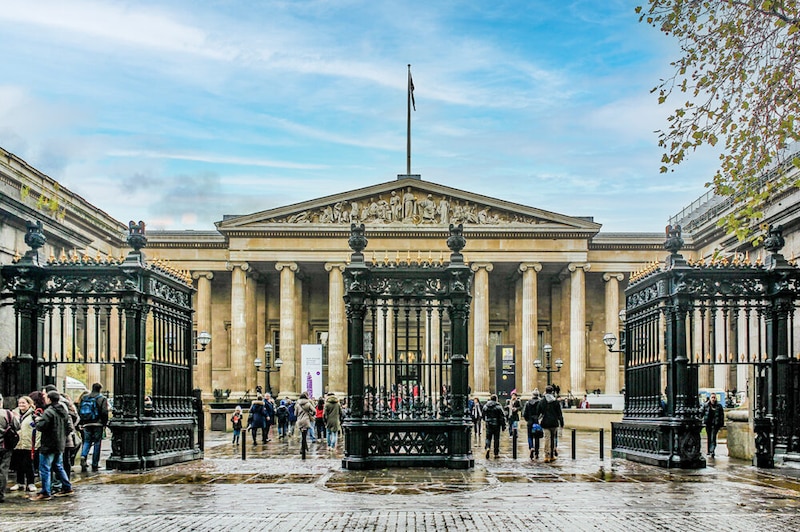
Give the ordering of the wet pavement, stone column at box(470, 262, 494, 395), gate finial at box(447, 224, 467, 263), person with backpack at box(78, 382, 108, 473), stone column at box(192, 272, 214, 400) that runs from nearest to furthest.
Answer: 1. the wet pavement
2. person with backpack at box(78, 382, 108, 473)
3. gate finial at box(447, 224, 467, 263)
4. stone column at box(470, 262, 494, 395)
5. stone column at box(192, 272, 214, 400)

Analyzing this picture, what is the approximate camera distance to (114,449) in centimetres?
2256

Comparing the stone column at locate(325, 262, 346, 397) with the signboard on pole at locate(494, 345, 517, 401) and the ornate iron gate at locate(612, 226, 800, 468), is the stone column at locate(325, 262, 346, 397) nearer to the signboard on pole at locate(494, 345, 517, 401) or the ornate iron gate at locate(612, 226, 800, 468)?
the signboard on pole at locate(494, 345, 517, 401)

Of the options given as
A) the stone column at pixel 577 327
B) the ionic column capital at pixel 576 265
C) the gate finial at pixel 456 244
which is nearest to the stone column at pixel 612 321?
the stone column at pixel 577 327

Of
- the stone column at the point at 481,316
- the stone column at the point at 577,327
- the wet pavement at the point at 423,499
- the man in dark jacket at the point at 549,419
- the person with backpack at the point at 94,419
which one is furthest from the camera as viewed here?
the stone column at the point at 481,316

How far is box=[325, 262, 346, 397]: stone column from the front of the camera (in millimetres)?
68688

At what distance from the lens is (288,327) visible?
70250 mm

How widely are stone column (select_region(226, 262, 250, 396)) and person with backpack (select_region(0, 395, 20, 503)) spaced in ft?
170

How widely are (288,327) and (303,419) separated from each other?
38394 mm

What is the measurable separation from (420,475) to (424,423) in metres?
1.61

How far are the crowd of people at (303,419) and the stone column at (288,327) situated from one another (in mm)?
22324

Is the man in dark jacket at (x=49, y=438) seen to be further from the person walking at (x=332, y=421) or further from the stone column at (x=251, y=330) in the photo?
the stone column at (x=251, y=330)

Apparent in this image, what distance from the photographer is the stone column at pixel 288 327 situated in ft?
228

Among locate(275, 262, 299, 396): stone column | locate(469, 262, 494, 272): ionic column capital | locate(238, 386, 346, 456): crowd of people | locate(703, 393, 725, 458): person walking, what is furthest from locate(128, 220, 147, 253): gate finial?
locate(469, 262, 494, 272): ionic column capital

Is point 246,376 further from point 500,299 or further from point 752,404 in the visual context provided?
point 752,404
